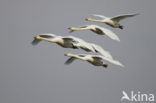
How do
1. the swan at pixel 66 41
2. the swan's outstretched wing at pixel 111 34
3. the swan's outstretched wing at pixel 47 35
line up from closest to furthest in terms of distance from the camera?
1. the swan's outstretched wing at pixel 111 34
2. the swan at pixel 66 41
3. the swan's outstretched wing at pixel 47 35

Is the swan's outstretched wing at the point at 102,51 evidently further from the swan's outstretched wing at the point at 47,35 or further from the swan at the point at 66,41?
the swan's outstretched wing at the point at 47,35

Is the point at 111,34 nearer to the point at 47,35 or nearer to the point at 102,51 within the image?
the point at 102,51

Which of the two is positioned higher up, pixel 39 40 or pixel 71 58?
pixel 39 40

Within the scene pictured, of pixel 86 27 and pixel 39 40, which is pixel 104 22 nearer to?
pixel 86 27

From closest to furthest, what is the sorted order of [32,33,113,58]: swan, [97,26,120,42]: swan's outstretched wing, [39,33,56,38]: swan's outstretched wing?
[97,26,120,42]: swan's outstretched wing → [32,33,113,58]: swan → [39,33,56,38]: swan's outstretched wing

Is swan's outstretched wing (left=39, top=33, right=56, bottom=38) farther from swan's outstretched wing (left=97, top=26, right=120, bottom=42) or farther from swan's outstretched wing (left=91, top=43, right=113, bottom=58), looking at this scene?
swan's outstretched wing (left=97, top=26, right=120, bottom=42)

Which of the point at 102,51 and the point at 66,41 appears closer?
the point at 66,41

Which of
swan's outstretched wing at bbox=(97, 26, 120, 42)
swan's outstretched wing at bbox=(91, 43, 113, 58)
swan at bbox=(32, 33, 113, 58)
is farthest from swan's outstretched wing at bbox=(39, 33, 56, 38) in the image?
swan's outstretched wing at bbox=(97, 26, 120, 42)

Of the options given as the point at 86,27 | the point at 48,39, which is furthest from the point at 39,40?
the point at 86,27

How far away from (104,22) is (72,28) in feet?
7.27

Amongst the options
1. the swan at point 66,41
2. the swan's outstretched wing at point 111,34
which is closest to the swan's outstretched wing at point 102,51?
the swan at point 66,41

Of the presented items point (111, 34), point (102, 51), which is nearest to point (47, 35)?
point (102, 51)

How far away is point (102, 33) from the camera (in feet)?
141

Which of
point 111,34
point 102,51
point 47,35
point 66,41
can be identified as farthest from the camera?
point 47,35
